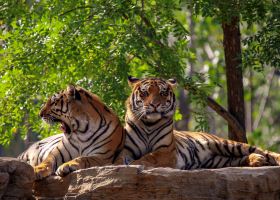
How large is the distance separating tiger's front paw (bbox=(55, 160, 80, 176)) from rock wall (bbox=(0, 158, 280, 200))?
21 centimetres

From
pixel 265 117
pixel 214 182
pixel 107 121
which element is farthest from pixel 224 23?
pixel 265 117

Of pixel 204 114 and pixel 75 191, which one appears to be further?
pixel 204 114

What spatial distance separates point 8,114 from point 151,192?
4635 mm

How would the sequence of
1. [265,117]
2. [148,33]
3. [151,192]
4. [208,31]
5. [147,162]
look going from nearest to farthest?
[151,192] → [147,162] → [148,33] → [208,31] → [265,117]

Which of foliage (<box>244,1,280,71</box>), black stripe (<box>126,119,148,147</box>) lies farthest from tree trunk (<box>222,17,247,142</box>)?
black stripe (<box>126,119,148,147</box>)

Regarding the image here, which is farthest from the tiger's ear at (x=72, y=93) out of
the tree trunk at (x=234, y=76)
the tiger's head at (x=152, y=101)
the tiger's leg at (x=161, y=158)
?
the tree trunk at (x=234, y=76)

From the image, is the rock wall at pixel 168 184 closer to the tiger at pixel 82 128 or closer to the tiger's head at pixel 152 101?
the tiger at pixel 82 128

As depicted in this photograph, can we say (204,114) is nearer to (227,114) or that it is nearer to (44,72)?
(227,114)

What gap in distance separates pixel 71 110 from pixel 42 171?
2.35 ft

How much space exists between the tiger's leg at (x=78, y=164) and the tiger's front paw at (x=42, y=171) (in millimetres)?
176

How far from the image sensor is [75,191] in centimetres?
678

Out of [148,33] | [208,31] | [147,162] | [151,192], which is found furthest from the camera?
[208,31]

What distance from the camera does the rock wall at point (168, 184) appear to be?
6605 mm

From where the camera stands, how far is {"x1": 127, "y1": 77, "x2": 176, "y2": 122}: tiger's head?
25.6 ft
